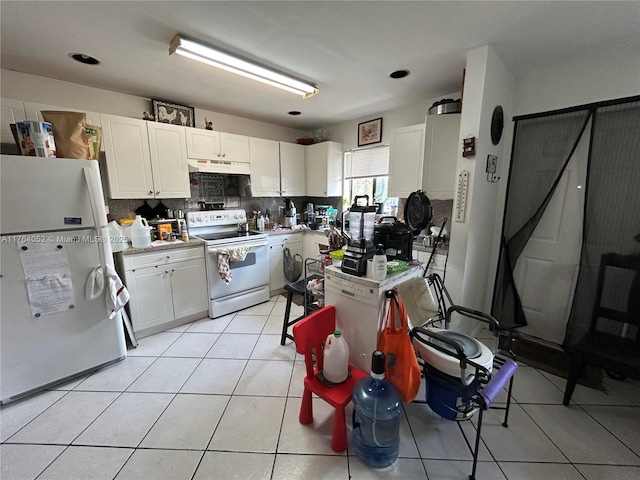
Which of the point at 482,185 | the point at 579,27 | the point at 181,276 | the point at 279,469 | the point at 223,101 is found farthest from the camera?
the point at 223,101

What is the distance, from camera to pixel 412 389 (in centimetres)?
136

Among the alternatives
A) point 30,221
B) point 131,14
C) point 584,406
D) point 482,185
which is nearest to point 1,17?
point 131,14

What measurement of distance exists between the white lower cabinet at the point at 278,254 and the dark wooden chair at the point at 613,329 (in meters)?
2.98

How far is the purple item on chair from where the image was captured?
1.20 metres

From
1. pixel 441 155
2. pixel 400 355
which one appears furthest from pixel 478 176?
pixel 400 355

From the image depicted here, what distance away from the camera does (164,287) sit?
2594 millimetres

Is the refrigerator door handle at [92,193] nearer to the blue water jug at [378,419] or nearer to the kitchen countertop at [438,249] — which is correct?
the blue water jug at [378,419]

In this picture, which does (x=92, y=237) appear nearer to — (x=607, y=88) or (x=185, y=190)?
(x=185, y=190)

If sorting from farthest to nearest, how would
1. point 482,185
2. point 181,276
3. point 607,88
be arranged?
point 181,276 → point 482,185 → point 607,88

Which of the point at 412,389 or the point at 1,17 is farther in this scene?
the point at 1,17

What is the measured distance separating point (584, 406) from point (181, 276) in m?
3.52

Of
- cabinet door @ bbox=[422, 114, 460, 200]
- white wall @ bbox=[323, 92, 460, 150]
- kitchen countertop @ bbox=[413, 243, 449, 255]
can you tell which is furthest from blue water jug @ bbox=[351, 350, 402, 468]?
white wall @ bbox=[323, 92, 460, 150]

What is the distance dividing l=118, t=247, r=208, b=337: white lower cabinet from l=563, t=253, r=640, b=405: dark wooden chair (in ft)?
10.8

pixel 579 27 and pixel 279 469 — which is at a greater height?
pixel 579 27
